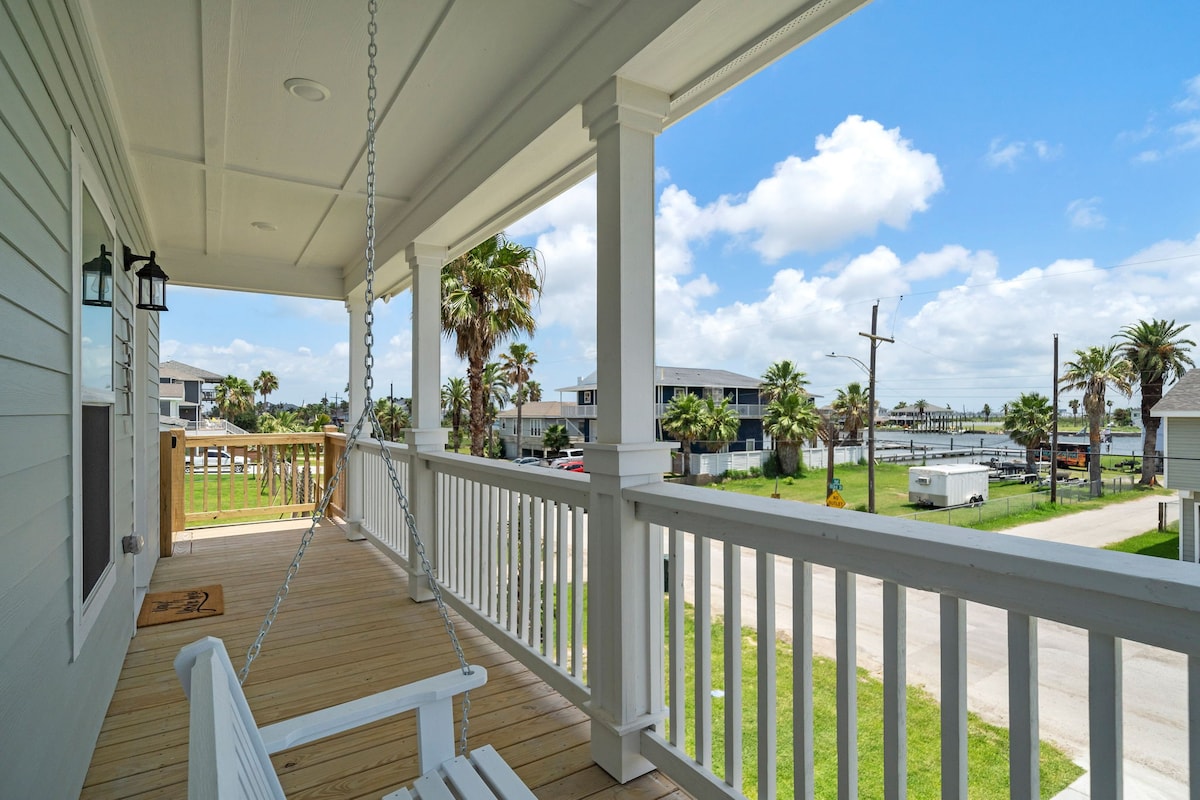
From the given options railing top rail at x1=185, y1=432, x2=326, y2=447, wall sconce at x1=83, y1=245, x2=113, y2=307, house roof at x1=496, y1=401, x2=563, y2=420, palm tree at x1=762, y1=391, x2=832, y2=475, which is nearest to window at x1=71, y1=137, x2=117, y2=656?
wall sconce at x1=83, y1=245, x2=113, y2=307

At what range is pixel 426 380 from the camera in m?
4.08

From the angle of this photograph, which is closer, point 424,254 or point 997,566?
point 997,566

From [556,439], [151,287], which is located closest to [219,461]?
[151,287]

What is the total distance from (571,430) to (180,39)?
2.92 metres

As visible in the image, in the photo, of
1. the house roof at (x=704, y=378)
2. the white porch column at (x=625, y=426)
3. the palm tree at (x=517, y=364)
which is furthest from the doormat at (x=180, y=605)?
the palm tree at (x=517, y=364)

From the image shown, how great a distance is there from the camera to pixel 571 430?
4336 mm

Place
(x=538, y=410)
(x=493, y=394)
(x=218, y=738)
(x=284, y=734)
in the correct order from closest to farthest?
(x=218, y=738) → (x=284, y=734) → (x=538, y=410) → (x=493, y=394)

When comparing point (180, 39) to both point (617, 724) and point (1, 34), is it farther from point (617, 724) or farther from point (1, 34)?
point (617, 724)

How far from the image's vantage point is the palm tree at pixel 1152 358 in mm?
1529

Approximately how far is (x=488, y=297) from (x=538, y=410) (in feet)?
6.91

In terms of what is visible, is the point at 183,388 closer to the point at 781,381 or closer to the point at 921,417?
the point at 781,381

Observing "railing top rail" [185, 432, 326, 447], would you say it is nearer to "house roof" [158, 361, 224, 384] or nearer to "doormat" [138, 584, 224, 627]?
"doormat" [138, 584, 224, 627]

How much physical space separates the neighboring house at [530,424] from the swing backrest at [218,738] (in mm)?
3553

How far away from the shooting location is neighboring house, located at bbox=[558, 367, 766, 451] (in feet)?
10.0
